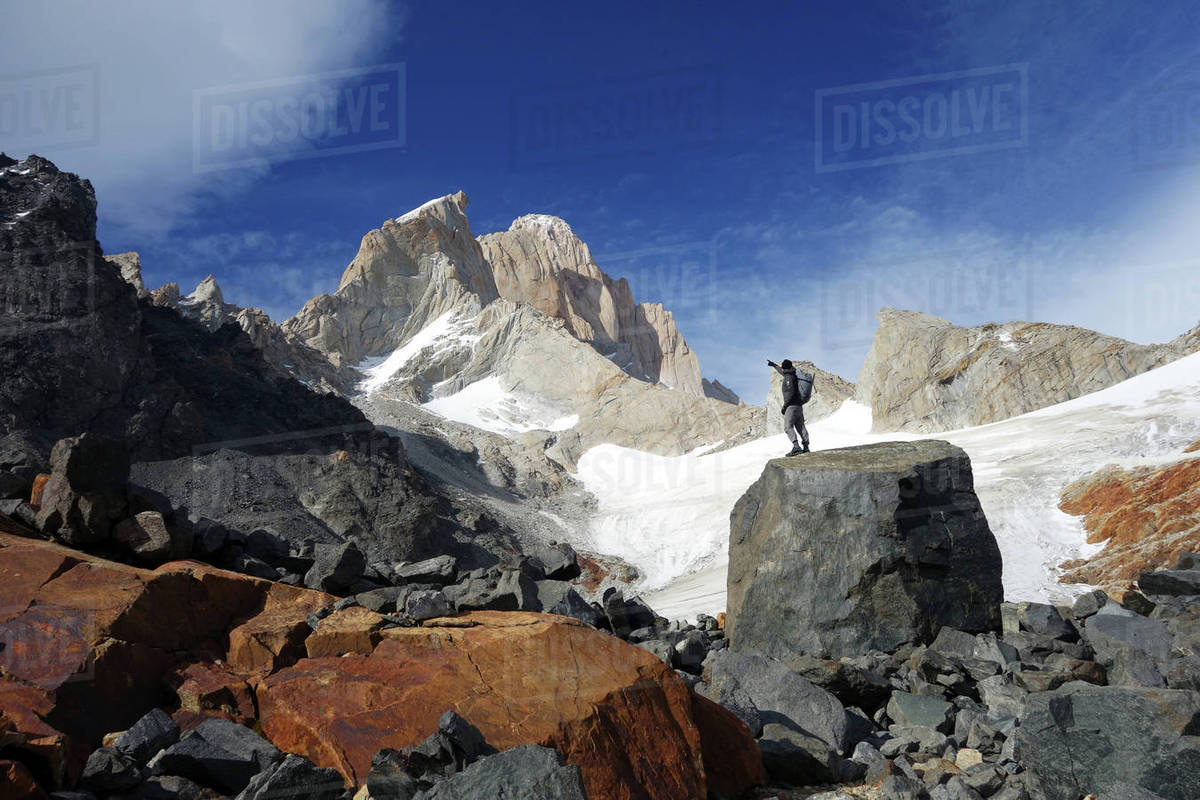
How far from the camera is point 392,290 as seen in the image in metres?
119

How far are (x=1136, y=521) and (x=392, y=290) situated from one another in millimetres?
114730

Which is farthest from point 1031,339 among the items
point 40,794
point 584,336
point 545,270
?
point 545,270

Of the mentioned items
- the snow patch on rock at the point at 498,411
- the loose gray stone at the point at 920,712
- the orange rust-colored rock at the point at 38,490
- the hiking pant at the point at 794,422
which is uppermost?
the snow patch on rock at the point at 498,411

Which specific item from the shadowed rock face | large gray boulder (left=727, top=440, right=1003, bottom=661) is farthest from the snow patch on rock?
large gray boulder (left=727, top=440, right=1003, bottom=661)

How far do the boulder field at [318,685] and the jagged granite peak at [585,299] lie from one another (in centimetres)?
13793

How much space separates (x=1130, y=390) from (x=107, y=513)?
44124mm

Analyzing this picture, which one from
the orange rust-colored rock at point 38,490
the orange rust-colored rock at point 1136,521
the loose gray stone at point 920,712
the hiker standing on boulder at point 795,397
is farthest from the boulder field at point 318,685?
the orange rust-colored rock at point 1136,521

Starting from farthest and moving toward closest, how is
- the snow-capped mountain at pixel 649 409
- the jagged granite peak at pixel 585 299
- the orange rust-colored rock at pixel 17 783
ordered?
the jagged granite peak at pixel 585 299
the snow-capped mountain at pixel 649 409
the orange rust-colored rock at pixel 17 783

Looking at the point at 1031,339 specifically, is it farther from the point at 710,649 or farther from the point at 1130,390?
the point at 710,649

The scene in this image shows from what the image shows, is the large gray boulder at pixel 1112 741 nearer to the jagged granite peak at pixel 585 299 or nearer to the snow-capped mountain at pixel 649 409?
the snow-capped mountain at pixel 649 409

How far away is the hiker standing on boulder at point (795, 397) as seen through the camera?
45.0 ft

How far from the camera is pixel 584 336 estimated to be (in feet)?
474

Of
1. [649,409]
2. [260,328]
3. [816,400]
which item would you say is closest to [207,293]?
[260,328]

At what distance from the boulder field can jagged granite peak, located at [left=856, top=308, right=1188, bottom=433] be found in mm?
57125
